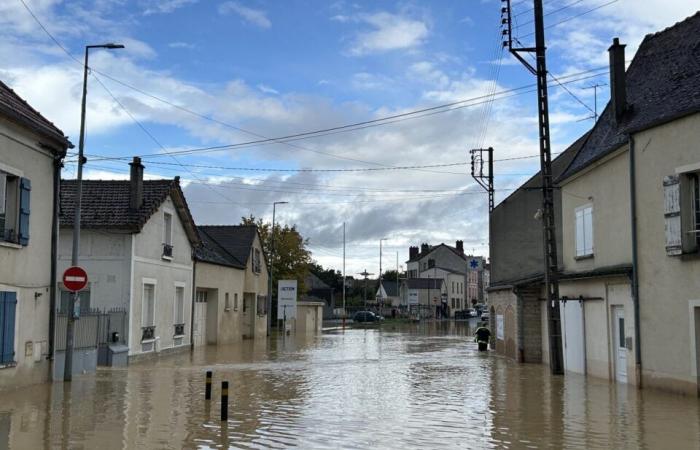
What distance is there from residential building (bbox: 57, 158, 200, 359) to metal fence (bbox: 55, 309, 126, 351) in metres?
0.36

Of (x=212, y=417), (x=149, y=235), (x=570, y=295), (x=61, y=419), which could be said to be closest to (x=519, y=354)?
(x=570, y=295)

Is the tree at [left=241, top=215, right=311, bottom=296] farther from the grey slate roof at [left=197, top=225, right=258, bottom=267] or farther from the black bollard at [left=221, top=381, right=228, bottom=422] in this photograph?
the black bollard at [left=221, top=381, right=228, bottom=422]

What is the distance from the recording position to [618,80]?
70.1 feet

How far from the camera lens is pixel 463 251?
13125 centimetres

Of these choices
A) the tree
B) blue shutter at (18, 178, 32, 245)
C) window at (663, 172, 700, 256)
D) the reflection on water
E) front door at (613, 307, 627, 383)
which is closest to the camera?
the reflection on water

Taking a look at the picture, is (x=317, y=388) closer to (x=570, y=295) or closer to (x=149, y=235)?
(x=570, y=295)

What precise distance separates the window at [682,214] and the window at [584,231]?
494 centimetres

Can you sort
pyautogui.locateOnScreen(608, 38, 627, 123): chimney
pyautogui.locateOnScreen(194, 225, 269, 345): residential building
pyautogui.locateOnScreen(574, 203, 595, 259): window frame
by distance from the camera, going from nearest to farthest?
pyautogui.locateOnScreen(608, 38, 627, 123): chimney < pyautogui.locateOnScreen(574, 203, 595, 259): window frame < pyautogui.locateOnScreen(194, 225, 269, 345): residential building

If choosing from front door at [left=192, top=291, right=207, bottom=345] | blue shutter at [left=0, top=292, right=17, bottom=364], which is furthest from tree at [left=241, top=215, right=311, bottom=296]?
blue shutter at [left=0, top=292, right=17, bottom=364]

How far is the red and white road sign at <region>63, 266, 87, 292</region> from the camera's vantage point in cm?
1864

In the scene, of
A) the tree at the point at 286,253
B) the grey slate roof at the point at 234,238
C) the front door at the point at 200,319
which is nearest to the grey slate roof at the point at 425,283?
the tree at the point at 286,253

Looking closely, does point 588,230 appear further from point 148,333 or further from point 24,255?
point 148,333

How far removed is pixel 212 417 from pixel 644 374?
1046 centimetres

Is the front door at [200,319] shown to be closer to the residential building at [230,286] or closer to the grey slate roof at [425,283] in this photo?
the residential building at [230,286]
